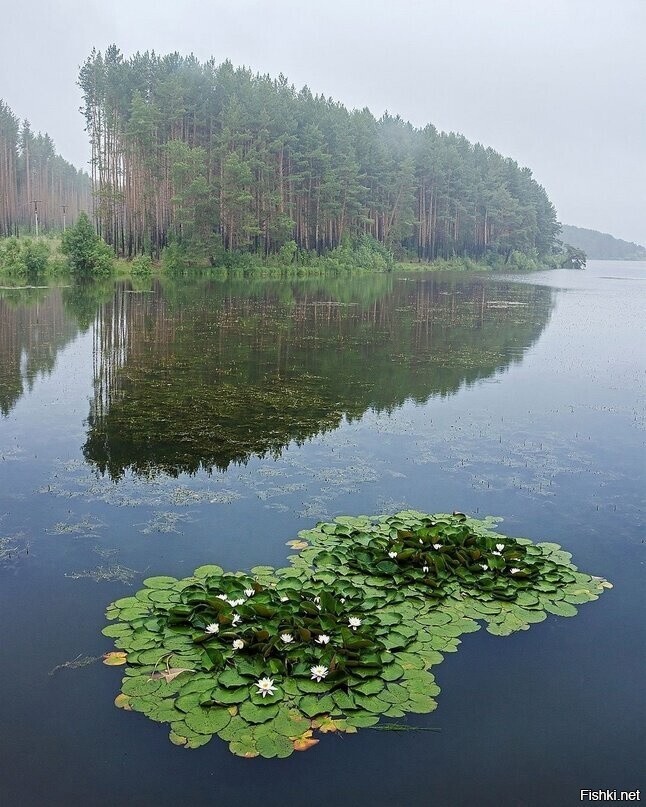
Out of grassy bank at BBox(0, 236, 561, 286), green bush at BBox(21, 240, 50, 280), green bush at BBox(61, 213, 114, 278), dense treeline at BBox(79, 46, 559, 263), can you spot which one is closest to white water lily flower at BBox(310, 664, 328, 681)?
grassy bank at BBox(0, 236, 561, 286)

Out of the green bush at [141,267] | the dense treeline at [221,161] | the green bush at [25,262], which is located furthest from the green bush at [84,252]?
the dense treeline at [221,161]

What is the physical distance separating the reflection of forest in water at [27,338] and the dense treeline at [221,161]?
22217mm

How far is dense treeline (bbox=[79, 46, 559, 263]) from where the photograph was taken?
5219 cm

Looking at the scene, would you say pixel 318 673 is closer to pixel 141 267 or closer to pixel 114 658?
pixel 114 658

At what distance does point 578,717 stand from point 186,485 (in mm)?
5296

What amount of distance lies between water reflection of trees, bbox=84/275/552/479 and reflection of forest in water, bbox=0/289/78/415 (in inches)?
44.9

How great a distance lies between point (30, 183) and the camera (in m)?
92.3

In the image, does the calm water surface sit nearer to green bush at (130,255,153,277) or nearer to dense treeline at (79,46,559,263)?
green bush at (130,255,153,277)

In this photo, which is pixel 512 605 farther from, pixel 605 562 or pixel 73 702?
pixel 73 702

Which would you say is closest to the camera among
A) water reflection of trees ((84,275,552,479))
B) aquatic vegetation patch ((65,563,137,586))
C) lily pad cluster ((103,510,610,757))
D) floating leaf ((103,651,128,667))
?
lily pad cluster ((103,510,610,757))

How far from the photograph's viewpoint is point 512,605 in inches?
250

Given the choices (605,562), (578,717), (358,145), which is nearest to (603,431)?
(605,562)

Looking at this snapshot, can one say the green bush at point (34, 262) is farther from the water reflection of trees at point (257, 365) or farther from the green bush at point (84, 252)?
the water reflection of trees at point (257, 365)

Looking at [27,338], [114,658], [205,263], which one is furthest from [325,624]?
[205,263]
